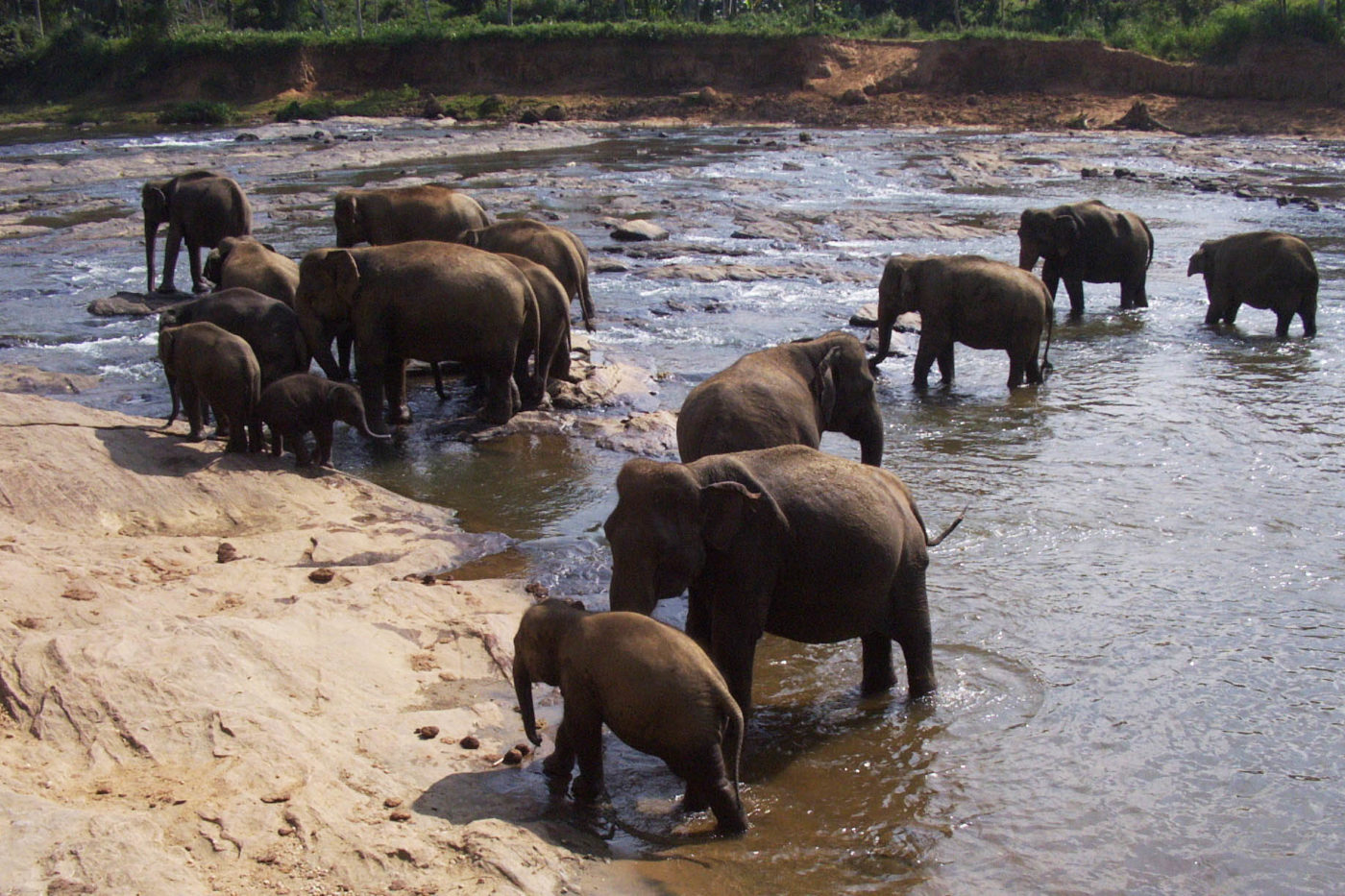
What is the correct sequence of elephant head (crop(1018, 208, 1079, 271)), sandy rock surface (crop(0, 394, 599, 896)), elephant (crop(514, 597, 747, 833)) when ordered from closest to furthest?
sandy rock surface (crop(0, 394, 599, 896)) < elephant (crop(514, 597, 747, 833)) < elephant head (crop(1018, 208, 1079, 271))

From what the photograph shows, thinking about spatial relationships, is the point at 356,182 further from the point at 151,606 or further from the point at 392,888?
the point at 392,888

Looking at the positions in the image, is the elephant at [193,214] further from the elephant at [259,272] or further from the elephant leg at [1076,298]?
the elephant leg at [1076,298]

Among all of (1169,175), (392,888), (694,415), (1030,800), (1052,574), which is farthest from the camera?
(1169,175)

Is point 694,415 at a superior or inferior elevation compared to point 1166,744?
superior

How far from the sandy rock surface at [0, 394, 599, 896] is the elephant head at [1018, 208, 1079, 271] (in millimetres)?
11359

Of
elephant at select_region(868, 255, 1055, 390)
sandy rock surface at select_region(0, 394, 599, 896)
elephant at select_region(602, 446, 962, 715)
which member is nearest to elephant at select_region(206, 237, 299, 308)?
sandy rock surface at select_region(0, 394, 599, 896)

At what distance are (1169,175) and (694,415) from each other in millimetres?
31339

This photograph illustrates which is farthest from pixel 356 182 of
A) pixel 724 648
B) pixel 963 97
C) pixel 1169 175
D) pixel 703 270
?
pixel 963 97

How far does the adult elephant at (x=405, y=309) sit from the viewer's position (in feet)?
35.0

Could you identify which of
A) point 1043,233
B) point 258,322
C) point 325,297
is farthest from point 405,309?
point 1043,233

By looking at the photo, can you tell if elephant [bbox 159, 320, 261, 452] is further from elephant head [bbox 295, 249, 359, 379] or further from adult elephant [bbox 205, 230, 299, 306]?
adult elephant [bbox 205, 230, 299, 306]

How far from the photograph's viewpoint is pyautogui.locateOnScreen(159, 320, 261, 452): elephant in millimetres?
8906

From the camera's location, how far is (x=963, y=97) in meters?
57.0

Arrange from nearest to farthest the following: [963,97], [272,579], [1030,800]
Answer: [1030,800], [272,579], [963,97]
